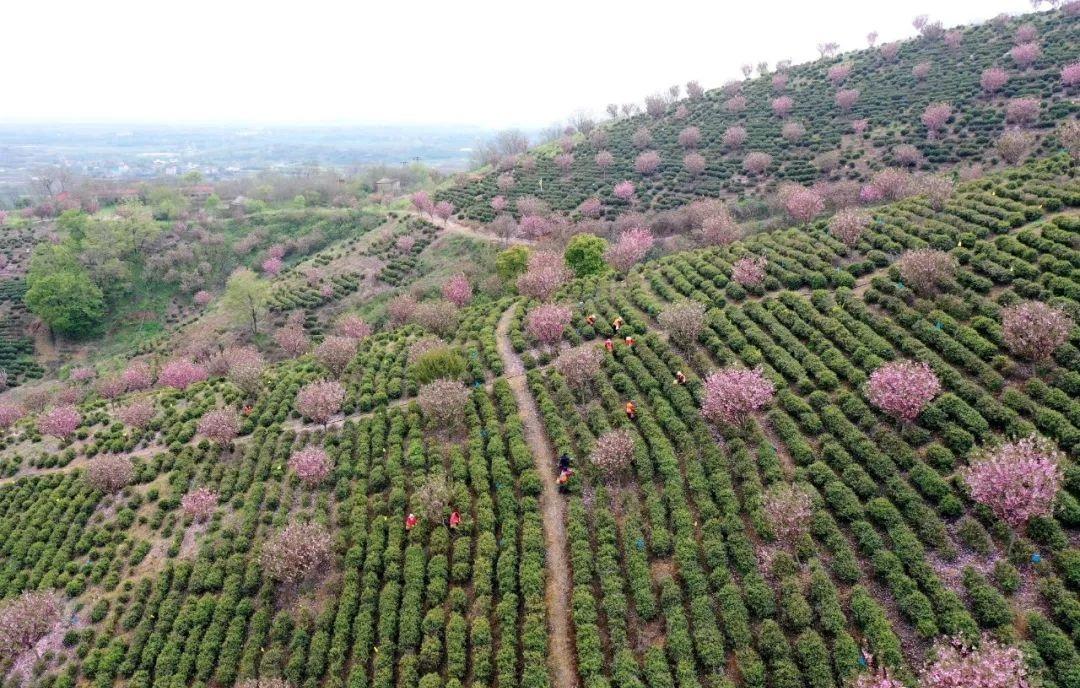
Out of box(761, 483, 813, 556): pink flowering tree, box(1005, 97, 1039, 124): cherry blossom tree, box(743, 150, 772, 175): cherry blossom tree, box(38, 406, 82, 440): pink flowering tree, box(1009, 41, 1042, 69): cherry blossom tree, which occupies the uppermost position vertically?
box(1009, 41, 1042, 69): cherry blossom tree

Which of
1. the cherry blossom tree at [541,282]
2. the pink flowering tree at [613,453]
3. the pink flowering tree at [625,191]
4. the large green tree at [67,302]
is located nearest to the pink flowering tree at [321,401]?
the pink flowering tree at [613,453]

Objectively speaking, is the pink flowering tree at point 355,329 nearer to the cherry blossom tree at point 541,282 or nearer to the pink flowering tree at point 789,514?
the cherry blossom tree at point 541,282

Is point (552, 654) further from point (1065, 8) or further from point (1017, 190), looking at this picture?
point (1065, 8)

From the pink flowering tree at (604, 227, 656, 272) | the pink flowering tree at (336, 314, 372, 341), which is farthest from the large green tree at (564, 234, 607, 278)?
the pink flowering tree at (336, 314, 372, 341)

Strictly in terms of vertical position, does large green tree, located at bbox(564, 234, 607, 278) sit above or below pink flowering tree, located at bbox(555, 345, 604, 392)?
above

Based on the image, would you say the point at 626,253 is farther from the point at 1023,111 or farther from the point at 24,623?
the point at 1023,111

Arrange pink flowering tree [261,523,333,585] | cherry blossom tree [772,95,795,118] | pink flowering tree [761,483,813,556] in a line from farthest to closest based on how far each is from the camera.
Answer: cherry blossom tree [772,95,795,118] < pink flowering tree [261,523,333,585] < pink flowering tree [761,483,813,556]

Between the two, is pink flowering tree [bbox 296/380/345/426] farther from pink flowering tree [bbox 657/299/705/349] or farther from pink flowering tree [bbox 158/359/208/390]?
pink flowering tree [bbox 158/359/208/390]
